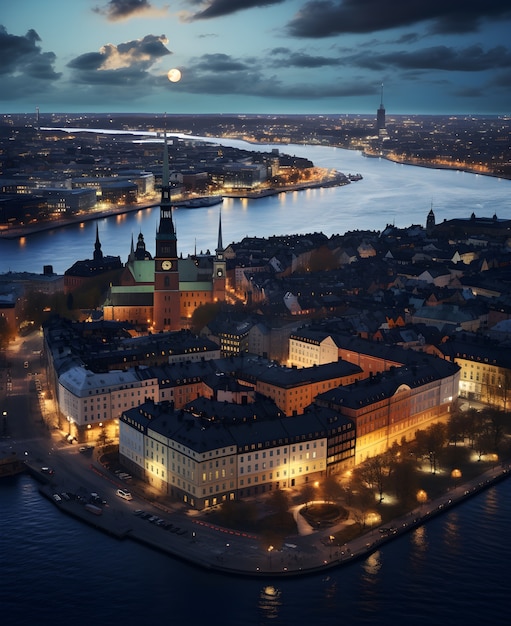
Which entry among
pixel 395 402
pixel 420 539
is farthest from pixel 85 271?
pixel 420 539

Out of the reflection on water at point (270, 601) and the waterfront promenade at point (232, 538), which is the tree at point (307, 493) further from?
the reflection on water at point (270, 601)

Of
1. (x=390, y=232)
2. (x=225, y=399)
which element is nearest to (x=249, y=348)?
(x=225, y=399)

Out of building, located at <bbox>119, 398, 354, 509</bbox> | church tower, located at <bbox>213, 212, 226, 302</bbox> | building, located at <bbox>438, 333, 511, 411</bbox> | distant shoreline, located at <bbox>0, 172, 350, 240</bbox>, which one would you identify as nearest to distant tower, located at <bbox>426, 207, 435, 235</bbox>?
church tower, located at <bbox>213, 212, 226, 302</bbox>

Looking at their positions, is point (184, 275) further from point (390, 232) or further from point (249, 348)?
point (390, 232)

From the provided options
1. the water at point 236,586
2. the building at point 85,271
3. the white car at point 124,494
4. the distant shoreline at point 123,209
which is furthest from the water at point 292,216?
the water at point 236,586

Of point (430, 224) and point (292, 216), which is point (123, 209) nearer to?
point (292, 216)

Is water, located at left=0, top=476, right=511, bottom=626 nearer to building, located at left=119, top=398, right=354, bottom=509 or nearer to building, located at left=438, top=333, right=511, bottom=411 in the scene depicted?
building, located at left=119, top=398, right=354, bottom=509

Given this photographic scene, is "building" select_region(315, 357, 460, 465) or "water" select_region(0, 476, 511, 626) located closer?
"water" select_region(0, 476, 511, 626)

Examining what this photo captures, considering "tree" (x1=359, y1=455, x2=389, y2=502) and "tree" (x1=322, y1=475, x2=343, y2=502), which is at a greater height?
"tree" (x1=359, y1=455, x2=389, y2=502)
